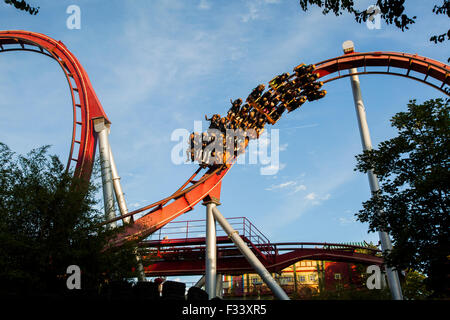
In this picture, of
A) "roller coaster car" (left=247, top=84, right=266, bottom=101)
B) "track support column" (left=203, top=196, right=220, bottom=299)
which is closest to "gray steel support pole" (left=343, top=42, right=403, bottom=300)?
"roller coaster car" (left=247, top=84, right=266, bottom=101)

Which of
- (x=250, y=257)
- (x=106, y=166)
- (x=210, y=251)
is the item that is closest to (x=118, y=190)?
(x=106, y=166)

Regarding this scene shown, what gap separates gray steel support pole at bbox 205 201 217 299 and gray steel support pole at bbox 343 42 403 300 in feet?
19.7

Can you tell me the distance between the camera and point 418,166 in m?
10.3

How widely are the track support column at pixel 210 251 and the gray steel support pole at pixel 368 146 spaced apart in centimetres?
600

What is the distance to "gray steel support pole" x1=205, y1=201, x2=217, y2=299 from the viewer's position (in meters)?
13.0

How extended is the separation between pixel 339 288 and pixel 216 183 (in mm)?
5846

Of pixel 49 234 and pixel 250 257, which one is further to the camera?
pixel 250 257

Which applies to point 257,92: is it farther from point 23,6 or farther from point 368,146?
point 23,6

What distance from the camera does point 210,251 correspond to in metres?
13.8

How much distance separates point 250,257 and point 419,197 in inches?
236

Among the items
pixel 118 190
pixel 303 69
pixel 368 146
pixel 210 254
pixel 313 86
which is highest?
pixel 303 69

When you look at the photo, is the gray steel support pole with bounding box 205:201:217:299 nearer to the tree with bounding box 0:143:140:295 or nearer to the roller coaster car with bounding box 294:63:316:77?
the tree with bounding box 0:143:140:295

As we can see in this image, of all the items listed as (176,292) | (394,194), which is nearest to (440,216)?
(394,194)

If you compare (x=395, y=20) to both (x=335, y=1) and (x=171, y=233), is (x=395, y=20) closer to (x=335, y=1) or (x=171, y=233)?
(x=335, y=1)
